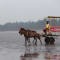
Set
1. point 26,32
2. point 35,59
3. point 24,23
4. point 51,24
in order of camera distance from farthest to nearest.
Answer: point 24,23
point 51,24
point 26,32
point 35,59

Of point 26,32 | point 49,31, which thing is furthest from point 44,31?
point 26,32

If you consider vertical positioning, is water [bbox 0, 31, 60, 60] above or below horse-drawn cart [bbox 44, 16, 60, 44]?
below

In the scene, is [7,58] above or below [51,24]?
below

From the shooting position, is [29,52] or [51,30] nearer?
[29,52]

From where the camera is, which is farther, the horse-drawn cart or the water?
the horse-drawn cart

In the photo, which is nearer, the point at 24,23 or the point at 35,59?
the point at 35,59

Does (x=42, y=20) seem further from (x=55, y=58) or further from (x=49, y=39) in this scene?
(x=55, y=58)

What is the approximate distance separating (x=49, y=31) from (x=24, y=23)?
13.0 metres

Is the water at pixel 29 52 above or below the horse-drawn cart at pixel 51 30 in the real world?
below

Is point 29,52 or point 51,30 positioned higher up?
point 51,30

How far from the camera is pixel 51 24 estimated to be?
80.0 feet

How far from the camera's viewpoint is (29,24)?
122ft

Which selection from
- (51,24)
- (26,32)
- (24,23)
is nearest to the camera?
(26,32)

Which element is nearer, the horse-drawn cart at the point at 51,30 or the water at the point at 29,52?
the water at the point at 29,52
